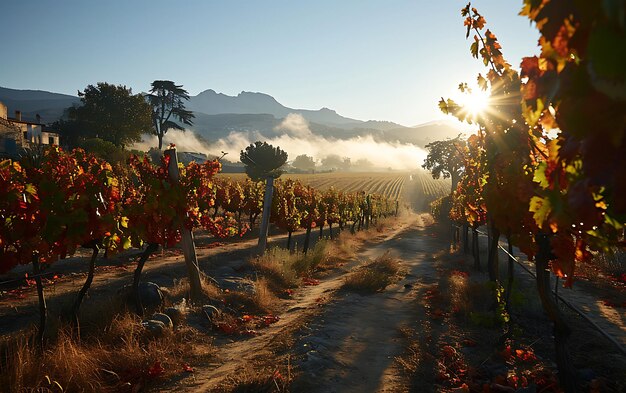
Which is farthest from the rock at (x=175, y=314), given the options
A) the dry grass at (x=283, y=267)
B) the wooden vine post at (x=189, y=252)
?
the dry grass at (x=283, y=267)

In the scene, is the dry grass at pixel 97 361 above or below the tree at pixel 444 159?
below

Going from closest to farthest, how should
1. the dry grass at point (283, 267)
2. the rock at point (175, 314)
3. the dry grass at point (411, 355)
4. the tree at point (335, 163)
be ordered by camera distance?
the dry grass at point (411, 355)
the rock at point (175, 314)
the dry grass at point (283, 267)
the tree at point (335, 163)

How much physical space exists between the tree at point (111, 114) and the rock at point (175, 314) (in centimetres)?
4641

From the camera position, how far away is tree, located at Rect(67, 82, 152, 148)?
47.2 meters

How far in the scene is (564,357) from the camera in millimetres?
4371

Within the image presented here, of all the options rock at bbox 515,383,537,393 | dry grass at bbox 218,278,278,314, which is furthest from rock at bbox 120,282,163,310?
rock at bbox 515,383,537,393

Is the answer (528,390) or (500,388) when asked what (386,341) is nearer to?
(500,388)

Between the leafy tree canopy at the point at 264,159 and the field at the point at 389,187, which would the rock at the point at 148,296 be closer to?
the leafy tree canopy at the point at 264,159

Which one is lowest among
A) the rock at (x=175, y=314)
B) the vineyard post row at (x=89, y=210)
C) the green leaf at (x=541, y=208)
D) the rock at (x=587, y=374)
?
the rock at (x=175, y=314)

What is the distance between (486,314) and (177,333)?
18.9 feet

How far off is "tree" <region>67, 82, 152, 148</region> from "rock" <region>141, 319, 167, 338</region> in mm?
47119

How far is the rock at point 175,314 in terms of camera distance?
7184 mm

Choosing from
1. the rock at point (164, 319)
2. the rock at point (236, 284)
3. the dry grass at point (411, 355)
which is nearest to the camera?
the dry grass at point (411, 355)

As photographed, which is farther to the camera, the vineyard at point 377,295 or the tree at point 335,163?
the tree at point 335,163
